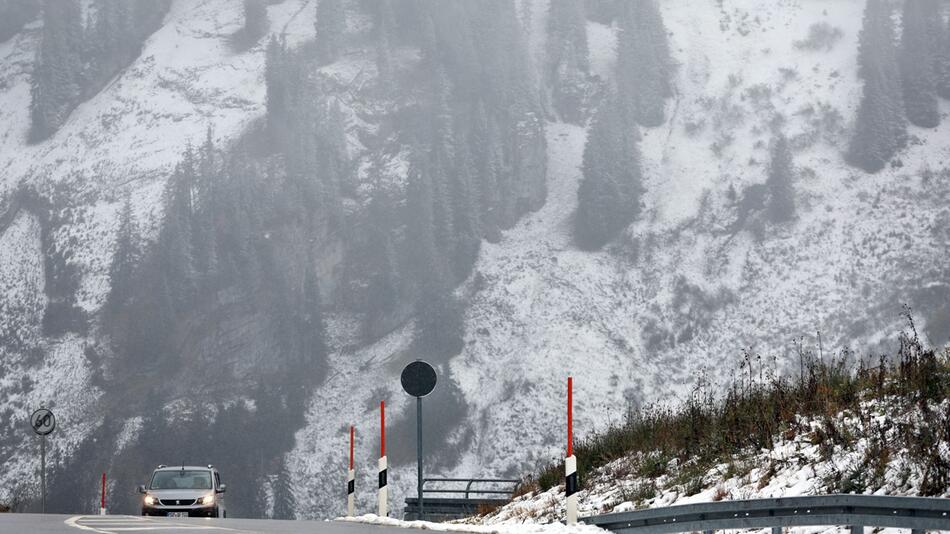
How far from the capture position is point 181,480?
2745 cm

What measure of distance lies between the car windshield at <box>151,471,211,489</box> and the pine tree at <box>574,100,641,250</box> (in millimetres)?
59988

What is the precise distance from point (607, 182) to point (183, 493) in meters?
64.6

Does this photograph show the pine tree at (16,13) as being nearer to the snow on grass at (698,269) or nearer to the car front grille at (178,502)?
the snow on grass at (698,269)

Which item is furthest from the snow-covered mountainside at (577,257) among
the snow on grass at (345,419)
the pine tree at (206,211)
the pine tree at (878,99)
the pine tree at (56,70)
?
the pine tree at (206,211)

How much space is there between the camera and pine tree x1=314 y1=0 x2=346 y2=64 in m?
104

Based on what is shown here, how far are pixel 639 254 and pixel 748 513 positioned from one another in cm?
7347

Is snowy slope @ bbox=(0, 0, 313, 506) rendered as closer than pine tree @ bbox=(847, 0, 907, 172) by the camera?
Yes

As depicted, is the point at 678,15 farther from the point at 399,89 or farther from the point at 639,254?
the point at 639,254

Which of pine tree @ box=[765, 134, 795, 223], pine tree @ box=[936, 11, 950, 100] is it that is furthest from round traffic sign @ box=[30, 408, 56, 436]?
pine tree @ box=[936, 11, 950, 100]

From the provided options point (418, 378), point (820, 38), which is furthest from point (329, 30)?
point (418, 378)

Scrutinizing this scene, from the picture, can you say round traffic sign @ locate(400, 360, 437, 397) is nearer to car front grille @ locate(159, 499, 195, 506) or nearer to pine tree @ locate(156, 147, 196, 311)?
car front grille @ locate(159, 499, 195, 506)

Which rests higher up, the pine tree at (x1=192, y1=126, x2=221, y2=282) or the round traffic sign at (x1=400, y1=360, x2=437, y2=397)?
the pine tree at (x1=192, y1=126, x2=221, y2=282)

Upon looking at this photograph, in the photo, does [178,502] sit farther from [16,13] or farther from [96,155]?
[16,13]

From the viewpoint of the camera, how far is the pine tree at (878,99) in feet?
288
